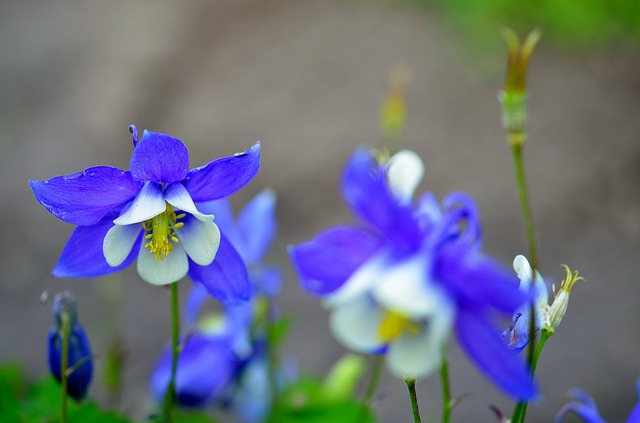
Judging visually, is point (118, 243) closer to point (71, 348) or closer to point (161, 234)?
point (161, 234)

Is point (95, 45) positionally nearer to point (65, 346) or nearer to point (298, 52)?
point (298, 52)

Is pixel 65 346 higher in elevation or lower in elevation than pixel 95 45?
lower

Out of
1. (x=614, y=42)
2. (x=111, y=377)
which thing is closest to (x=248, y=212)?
(x=111, y=377)

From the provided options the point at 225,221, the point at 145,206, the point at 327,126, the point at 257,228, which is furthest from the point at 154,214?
the point at 327,126

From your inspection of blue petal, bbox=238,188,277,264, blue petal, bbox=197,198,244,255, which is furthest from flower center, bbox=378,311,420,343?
blue petal, bbox=238,188,277,264

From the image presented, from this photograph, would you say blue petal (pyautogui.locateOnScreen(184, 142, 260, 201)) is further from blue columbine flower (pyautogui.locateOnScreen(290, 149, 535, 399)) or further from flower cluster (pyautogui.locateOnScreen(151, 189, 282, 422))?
flower cluster (pyautogui.locateOnScreen(151, 189, 282, 422))
